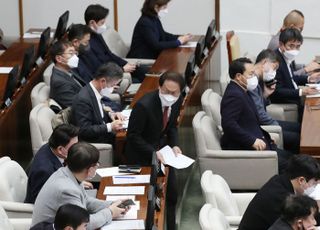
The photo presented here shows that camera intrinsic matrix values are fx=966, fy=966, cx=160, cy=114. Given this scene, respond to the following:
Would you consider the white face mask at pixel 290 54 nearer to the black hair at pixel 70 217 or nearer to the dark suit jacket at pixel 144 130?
the dark suit jacket at pixel 144 130

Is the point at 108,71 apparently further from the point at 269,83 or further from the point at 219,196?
the point at 219,196

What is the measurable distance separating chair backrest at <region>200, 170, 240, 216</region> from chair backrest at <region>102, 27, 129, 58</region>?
425 cm

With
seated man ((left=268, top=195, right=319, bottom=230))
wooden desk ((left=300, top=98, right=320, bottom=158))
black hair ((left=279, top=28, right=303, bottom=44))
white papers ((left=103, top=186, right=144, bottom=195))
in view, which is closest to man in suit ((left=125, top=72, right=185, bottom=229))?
white papers ((left=103, top=186, right=144, bottom=195))

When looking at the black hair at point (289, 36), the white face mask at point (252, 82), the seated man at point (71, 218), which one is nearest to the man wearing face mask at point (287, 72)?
the black hair at point (289, 36)

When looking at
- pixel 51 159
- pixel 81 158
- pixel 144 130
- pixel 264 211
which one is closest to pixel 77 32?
pixel 144 130

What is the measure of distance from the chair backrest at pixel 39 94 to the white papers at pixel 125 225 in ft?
8.17

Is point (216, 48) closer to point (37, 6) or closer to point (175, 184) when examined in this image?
point (37, 6)

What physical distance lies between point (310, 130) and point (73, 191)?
2.57 m

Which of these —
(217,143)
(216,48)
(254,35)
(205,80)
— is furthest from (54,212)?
(254,35)

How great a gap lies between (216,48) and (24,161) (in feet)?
9.54

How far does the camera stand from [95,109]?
7.34 meters

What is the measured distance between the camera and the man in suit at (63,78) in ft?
26.1

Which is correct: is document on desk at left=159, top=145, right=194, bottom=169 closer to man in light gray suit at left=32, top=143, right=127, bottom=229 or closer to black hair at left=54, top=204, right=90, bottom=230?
man in light gray suit at left=32, top=143, right=127, bottom=229

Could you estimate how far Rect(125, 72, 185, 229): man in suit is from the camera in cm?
684
